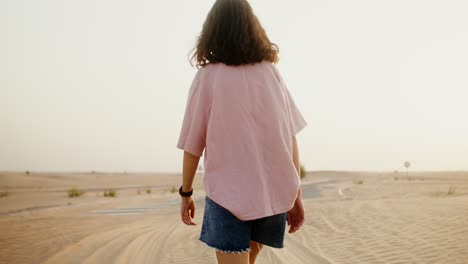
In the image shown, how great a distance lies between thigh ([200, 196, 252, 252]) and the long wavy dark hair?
0.83m

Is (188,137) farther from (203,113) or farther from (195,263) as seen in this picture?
(195,263)

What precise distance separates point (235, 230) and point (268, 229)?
0.73 feet

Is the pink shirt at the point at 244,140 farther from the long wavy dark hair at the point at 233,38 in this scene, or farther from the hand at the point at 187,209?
the hand at the point at 187,209

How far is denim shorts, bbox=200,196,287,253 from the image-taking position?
7.23 ft

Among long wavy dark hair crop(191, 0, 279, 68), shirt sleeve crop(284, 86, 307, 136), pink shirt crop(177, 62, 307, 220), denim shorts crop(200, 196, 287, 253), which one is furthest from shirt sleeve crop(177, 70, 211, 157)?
shirt sleeve crop(284, 86, 307, 136)

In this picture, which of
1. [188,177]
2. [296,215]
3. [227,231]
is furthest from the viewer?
[296,215]

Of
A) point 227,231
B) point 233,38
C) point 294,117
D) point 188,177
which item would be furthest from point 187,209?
point 233,38

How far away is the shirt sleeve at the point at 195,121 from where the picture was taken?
2.36 metres

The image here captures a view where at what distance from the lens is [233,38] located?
2.35 m

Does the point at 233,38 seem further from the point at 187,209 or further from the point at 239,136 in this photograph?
the point at 187,209

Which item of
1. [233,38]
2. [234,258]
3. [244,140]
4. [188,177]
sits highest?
[233,38]

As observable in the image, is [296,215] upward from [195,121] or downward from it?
downward

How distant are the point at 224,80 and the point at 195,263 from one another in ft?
12.0

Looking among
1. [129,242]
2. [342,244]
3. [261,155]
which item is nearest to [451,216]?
[342,244]
